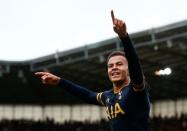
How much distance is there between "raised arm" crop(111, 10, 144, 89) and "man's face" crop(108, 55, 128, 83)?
30 cm

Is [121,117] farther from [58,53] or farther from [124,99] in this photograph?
[58,53]

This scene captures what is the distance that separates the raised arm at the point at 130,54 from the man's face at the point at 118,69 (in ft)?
1.00

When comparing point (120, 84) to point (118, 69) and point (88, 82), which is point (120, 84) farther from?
point (88, 82)

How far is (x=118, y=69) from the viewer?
208 inches

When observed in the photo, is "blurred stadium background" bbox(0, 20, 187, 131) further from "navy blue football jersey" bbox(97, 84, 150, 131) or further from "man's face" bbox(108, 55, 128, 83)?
"navy blue football jersey" bbox(97, 84, 150, 131)

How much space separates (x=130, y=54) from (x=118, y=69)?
435mm

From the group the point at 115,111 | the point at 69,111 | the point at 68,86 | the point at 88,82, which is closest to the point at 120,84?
the point at 115,111

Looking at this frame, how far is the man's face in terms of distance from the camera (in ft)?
17.3

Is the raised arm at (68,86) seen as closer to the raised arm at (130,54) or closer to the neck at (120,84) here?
the neck at (120,84)

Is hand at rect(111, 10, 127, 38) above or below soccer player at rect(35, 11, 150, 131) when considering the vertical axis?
above

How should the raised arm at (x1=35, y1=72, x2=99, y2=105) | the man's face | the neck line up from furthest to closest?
the raised arm at (x1=35, y1=72, x2=99, y2=105) < the neck < the man's face

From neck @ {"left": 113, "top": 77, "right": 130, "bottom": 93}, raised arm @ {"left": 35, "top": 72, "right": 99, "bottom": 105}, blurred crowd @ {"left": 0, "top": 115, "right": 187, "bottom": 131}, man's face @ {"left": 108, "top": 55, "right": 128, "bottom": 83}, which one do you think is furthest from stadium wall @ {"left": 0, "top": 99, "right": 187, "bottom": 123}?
man's face @ {"left": 108, "top": 55, "right": 128, "bottom": 83}

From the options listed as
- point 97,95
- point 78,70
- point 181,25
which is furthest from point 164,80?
point 97,95

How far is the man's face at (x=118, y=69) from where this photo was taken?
17.3 ft
